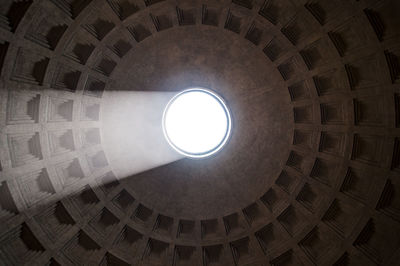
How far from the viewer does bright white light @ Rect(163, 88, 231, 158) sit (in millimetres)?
23281

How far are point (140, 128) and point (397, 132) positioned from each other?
1473 cm

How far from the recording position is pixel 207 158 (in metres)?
23.4

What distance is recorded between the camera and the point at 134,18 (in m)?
19.1

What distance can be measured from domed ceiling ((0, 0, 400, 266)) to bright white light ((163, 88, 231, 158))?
0.76 metres

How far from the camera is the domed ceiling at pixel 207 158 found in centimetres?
1817

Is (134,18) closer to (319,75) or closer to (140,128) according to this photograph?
(140,128)

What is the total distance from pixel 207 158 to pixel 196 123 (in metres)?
5.11

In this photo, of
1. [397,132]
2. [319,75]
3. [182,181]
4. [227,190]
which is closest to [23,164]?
[182,181]

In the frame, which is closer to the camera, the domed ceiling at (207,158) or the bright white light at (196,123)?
the domed ceiling at (207,158)

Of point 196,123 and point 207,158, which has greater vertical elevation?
point 196,123

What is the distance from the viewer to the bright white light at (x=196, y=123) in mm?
23281

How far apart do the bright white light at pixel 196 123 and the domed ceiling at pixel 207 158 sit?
758mm

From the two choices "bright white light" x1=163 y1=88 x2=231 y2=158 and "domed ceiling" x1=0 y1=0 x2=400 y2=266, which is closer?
"domed ceiling" x1=0 y1=0 x2=400 y2=266

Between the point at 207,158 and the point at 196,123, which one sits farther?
the point at 196,123
